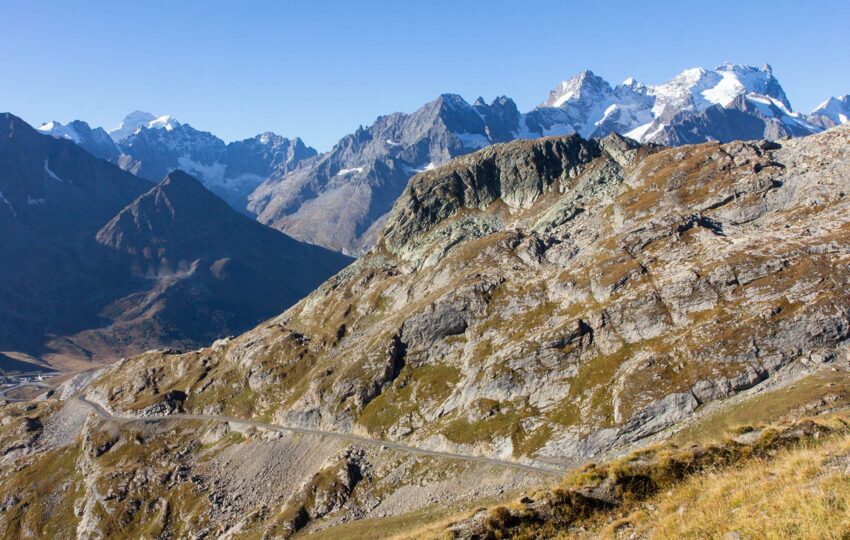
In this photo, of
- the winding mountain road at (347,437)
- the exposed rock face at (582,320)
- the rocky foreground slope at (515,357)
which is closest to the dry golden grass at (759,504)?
the rocky foreground slope at (515,357)

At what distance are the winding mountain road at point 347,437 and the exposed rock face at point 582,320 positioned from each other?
8.20ft

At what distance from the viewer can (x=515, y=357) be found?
4353 inches

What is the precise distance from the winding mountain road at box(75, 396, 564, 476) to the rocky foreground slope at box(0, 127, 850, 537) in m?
1.65

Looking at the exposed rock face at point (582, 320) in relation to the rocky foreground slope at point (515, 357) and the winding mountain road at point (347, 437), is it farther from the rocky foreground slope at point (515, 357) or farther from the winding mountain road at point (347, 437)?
the winding mountain road at point (347, 437)

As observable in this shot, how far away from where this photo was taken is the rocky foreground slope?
86.5m

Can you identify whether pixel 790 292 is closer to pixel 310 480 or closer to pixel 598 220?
pixel 598 220

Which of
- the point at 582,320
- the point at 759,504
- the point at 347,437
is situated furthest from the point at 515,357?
the point at 759,504

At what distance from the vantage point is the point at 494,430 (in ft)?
322

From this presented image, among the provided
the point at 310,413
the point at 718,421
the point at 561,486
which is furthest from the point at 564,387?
the point at 561,486

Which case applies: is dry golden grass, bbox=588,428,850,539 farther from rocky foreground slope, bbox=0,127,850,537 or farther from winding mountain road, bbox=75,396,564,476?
winding mountain road, bbox=75,396,564,476

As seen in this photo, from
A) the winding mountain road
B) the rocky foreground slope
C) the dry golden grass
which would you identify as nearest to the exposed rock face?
the rocky foreground slope

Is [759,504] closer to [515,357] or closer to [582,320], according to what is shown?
[515,357]

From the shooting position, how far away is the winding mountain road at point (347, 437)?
281ft

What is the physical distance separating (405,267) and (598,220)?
69.4 meters
